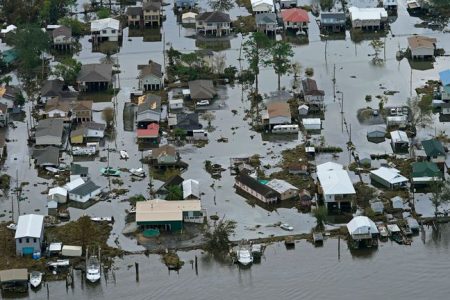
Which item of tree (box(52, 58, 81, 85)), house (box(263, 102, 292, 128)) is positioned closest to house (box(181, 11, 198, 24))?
tree (box(52, 58, 81, 85))

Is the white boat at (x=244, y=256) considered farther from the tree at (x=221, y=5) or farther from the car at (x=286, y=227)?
the tree at (x=221, y=5)

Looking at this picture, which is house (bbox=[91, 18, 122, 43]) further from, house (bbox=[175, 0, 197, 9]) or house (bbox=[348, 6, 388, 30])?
house (bbox=[348, 6, 388, 30])

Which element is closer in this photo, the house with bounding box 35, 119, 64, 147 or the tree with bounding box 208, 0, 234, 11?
the house with bounding box 35, 119, 64, 147

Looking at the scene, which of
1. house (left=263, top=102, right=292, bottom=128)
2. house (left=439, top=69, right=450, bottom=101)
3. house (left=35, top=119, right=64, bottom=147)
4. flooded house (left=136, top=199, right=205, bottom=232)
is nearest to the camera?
flooded house (left=136, top=199, right=205, bottom=232)

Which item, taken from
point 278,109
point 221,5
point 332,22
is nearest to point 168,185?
point 278,109

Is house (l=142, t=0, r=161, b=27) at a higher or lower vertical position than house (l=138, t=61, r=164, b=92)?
higher

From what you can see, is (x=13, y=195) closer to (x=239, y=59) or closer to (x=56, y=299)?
(x=56, y=299)

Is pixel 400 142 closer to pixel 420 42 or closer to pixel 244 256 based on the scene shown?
pixel 244 256
